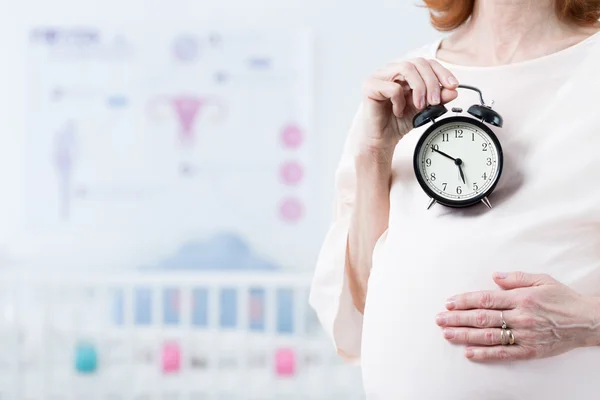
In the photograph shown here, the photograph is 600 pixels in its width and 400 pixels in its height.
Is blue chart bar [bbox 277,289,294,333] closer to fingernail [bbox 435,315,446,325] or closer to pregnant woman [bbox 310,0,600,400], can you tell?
pregnant woman [bbox 310,0,600,400]

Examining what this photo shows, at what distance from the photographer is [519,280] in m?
0.87

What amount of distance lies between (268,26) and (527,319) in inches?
101

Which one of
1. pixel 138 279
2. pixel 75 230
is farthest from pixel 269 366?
pixel 75 230

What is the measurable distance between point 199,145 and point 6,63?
35.4 inches

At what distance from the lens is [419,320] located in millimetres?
945

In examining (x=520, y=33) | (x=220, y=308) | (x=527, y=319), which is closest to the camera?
(x=527, y=319)

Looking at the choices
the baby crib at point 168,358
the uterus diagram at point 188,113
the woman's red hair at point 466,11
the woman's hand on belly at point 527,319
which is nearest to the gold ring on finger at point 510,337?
the woman's hand on belly at point 527,319

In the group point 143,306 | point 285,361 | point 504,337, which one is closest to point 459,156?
point 504,337

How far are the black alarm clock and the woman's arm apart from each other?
0.07 metres

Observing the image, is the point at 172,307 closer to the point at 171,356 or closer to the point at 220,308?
the point at 220,308

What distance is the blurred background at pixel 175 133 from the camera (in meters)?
3.21

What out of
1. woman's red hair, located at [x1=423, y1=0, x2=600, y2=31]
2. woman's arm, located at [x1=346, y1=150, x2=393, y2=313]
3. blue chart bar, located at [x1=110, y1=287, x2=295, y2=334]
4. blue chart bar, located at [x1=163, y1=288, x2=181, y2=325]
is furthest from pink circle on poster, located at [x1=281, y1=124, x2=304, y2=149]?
woman's arm, located at [x1=346, y1=150, x2=393, y2=313]

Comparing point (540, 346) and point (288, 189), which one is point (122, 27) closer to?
point (288, 189)

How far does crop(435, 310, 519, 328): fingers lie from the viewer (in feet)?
2.85
